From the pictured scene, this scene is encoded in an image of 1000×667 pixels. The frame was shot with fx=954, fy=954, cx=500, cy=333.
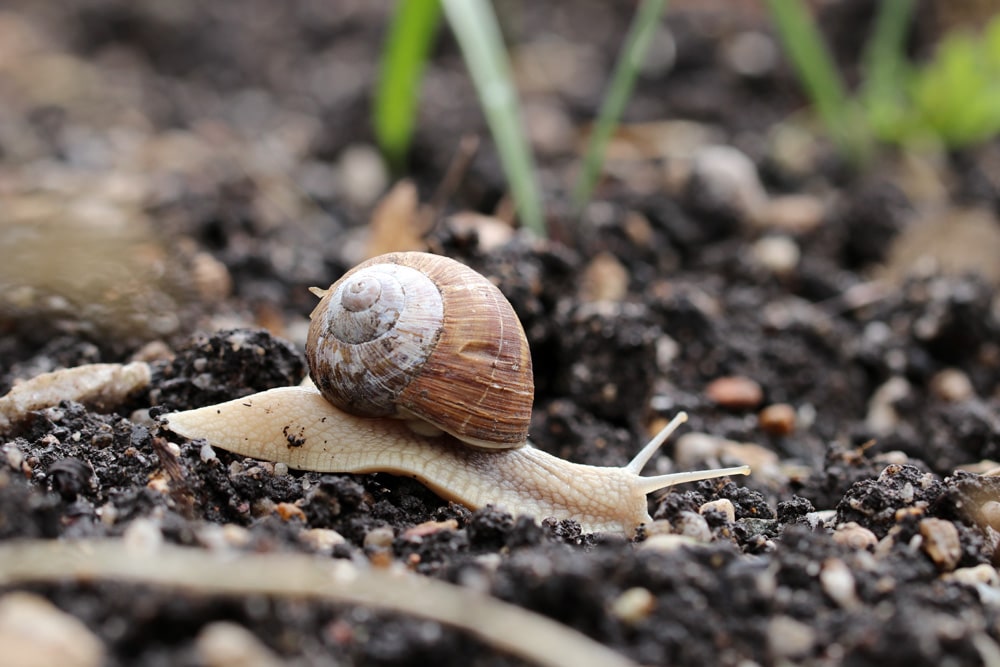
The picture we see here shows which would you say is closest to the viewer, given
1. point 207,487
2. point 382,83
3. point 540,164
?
point 207,487

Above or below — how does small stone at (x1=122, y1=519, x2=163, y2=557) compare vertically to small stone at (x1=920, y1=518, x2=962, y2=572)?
below

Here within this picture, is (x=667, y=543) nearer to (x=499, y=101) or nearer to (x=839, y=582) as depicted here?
(x=839, y=582)

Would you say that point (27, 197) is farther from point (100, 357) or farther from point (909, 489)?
point (909, 489)

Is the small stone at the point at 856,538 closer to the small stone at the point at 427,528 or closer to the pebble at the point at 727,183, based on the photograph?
the small stone at the point at 427,528

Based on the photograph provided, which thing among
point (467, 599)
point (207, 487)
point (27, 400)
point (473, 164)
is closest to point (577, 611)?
point (467, 599)

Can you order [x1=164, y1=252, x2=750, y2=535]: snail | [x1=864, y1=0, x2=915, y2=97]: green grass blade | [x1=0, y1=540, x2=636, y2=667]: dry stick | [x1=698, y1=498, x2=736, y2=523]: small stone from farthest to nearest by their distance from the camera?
[x1=864, y1=0, x2=915, y2=97]: green grass blade < [x1=164, y1=252, x2=750, y2=535]: snail < [x1=698, y1=498, x2=736, y2=523]: small stone < [x1=0, y1=540, x2=636, y2=667]: dry stick

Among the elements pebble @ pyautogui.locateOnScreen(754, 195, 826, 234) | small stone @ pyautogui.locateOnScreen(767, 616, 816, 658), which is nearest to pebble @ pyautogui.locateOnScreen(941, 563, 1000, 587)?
small stone @ pyautogui.locateOnScreen(767, 616, 816, 658)

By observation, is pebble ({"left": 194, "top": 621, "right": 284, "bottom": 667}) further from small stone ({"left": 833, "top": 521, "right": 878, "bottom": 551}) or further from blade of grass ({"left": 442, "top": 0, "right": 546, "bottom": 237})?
blade of grass ({"left": 442, "top": 0, "right": 546, "bottom": 237})
